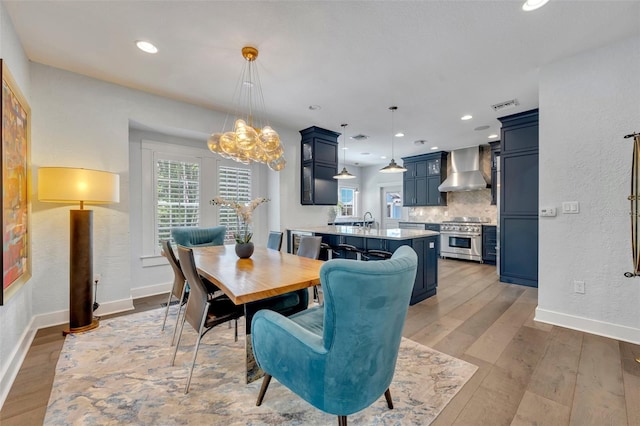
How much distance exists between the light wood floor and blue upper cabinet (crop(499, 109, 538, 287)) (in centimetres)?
108

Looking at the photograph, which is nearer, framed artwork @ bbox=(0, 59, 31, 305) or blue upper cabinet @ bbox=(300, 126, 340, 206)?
framed artwork @ bbox=(0, 59, 31, 305)

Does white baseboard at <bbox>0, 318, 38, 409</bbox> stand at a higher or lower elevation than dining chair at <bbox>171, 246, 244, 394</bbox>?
lower

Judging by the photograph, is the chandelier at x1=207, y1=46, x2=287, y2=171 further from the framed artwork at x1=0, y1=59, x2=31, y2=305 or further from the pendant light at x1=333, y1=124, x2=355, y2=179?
the pendant light at x1=333, y1=124, x2=355, y2=179

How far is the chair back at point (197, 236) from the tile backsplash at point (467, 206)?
586 cm

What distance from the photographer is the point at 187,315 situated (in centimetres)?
203

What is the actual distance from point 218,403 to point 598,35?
4.15 metres

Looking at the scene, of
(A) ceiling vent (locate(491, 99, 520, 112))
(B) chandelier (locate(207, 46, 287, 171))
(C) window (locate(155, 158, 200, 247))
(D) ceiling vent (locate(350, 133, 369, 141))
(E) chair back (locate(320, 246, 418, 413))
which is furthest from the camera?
(D) ceiling vent (locate(350, 133, 369, 141))

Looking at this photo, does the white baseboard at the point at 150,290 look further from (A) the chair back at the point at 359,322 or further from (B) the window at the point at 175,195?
(A) the chair back at the point at 359,322

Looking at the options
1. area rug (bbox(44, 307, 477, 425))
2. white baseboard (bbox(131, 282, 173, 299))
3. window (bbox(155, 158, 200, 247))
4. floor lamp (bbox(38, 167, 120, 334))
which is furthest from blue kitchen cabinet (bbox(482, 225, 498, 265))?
floor lamp (bbox(38, 167, 120, 334))

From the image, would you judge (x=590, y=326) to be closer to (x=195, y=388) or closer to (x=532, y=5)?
(x=532, y=5)

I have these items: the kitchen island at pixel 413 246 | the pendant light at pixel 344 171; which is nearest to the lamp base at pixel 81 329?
the kitchen island at pixel 413 246

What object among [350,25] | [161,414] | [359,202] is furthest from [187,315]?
[359,202]

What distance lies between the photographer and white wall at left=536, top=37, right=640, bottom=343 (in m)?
2.42

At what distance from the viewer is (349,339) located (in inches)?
44.5
